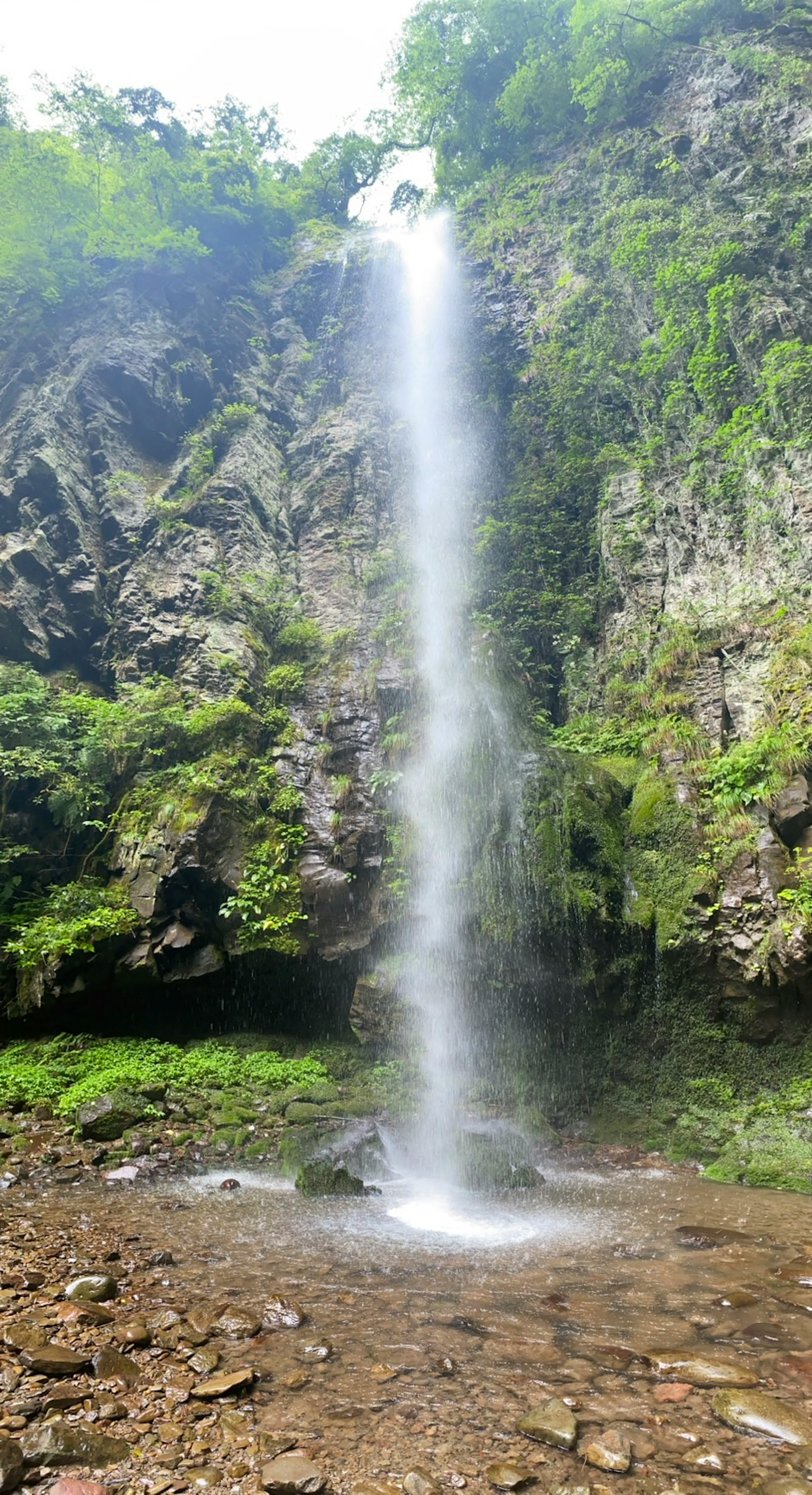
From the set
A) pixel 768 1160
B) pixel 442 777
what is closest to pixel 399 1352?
pixel 768 1160

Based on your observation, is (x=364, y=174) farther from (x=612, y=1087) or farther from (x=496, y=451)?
(x=612, y=1087)

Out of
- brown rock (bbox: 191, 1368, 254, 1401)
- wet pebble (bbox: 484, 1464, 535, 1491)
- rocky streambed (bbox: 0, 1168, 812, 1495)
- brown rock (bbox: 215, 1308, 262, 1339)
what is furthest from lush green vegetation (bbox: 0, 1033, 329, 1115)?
wet pebble (bbox: 484, 1464, 535, 1491)

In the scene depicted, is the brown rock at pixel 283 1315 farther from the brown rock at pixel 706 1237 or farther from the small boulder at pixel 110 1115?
the small boulder at pixel 110 1115

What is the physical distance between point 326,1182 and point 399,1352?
11.8ft

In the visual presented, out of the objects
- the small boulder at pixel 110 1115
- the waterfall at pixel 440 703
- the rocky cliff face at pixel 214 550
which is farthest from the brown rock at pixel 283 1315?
the rocky cliff face at pixel 214 550

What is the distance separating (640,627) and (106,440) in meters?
13.8

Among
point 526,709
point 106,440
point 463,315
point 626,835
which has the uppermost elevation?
point 463,315

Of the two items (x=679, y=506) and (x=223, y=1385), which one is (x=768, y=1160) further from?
(x=679, y=506)

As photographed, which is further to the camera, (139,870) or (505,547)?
(505,547)

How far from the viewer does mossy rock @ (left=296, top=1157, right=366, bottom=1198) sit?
670 cm

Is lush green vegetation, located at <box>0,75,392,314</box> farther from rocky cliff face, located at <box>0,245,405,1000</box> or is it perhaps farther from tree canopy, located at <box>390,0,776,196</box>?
tree canopy, located at <box>390,0,776,196</box>

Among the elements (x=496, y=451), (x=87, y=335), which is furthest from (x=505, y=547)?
(x=87, y=335)

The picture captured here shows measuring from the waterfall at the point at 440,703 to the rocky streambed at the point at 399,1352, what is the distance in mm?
3116

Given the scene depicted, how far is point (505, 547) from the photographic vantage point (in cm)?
1550
